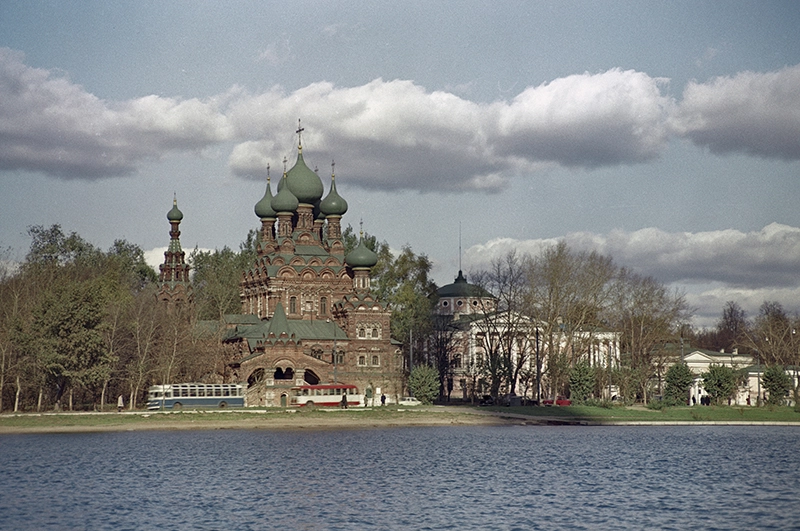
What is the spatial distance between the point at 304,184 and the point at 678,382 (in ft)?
122

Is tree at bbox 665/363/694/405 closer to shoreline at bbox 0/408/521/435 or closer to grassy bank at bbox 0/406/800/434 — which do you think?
grassy bank at bbox 0/406/800/434

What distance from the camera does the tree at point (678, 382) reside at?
86.5 metres

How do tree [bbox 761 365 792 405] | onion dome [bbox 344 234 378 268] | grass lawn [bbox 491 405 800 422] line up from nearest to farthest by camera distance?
1. grass lawn [bbox 491 405 800 422]
2. tree [bbox 761 365 792 405]
3. onion dome [bbox 344 234 378 268]

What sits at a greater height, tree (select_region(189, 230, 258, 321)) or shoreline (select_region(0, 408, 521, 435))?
tree (select_region(189, 230, 258, 321))

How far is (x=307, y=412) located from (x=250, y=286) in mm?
26383

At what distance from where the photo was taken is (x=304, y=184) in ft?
338

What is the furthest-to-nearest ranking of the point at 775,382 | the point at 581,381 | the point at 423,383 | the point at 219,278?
1. the point at 219,278
2. the point at 423,383
3. the point at 775,382
4. the point at 581,381

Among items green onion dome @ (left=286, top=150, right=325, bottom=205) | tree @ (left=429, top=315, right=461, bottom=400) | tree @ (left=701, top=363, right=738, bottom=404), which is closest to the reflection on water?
tree @ (left=701, top=363, right=738, bottom=404)

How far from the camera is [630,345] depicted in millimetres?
99625

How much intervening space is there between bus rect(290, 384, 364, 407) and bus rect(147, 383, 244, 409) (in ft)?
14.1

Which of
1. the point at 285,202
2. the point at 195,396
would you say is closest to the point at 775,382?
the point at 195,396

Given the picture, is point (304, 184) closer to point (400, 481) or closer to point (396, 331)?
point (396, 331)

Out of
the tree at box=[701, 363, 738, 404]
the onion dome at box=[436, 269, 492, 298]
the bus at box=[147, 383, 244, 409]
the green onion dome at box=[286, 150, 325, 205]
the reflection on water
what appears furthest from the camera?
the onion dome at box=[436, 269, 492, 298]

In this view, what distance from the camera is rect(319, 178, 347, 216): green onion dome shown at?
10338 centimetres
